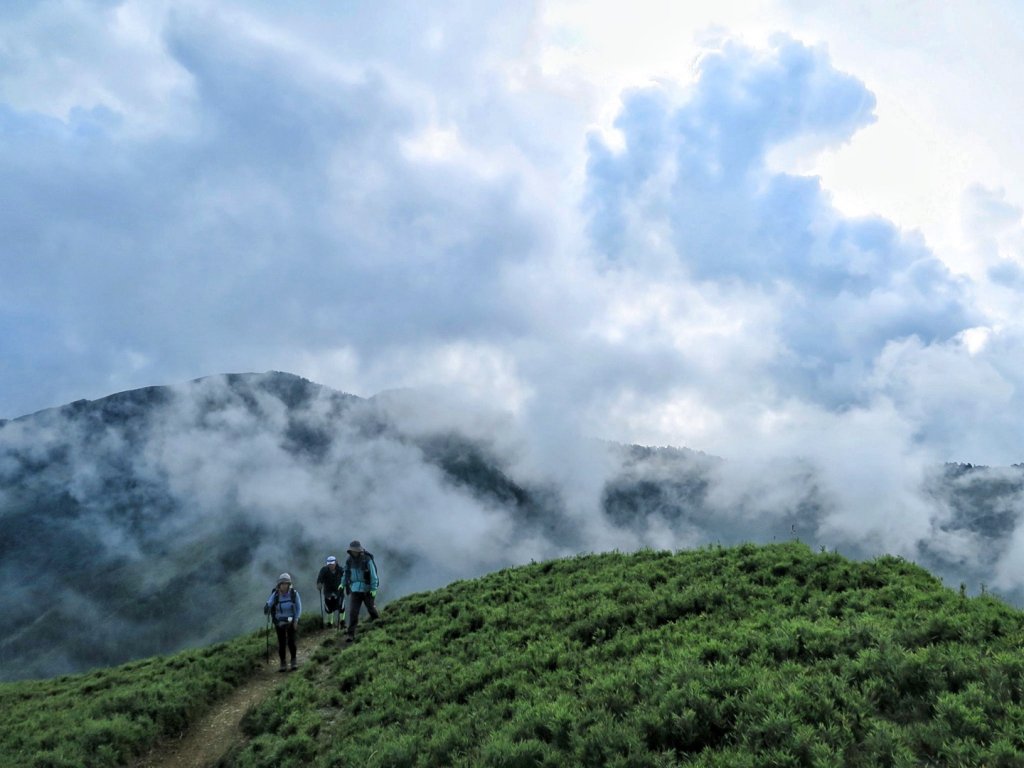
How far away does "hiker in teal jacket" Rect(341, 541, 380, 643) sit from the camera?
2373 centimetres

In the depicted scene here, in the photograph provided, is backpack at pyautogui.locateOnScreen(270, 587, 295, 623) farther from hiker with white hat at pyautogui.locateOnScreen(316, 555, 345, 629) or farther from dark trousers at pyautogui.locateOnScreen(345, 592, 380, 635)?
hiker with white hat at pyautogui.locateOnScreen(316, 555, 345, 629)

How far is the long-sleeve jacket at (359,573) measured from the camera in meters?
23.7

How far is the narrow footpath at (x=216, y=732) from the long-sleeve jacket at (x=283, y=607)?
2.04 meters

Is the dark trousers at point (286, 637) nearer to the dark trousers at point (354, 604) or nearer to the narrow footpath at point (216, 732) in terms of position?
the narrow footpath at point (216, 732)

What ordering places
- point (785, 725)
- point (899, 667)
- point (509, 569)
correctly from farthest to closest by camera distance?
point (509, 569)
point (899, 667)
point (785, 725)

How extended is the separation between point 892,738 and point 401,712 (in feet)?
34.5

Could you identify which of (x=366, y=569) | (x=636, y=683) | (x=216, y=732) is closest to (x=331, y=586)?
(x=366, y=569)

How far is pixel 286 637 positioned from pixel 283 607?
4.85 ft

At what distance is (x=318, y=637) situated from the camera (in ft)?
88.4

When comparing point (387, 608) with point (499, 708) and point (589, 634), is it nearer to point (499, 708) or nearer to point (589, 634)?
point (589, 634)

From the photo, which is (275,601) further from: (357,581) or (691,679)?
(691,679)

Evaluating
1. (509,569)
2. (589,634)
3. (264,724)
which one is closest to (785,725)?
(589,634)

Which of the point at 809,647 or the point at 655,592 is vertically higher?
the point at 655,592

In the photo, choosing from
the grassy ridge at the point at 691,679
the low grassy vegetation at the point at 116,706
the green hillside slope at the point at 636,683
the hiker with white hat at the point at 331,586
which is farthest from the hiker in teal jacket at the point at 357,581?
the low grassy vegetation at the point at 116,706
